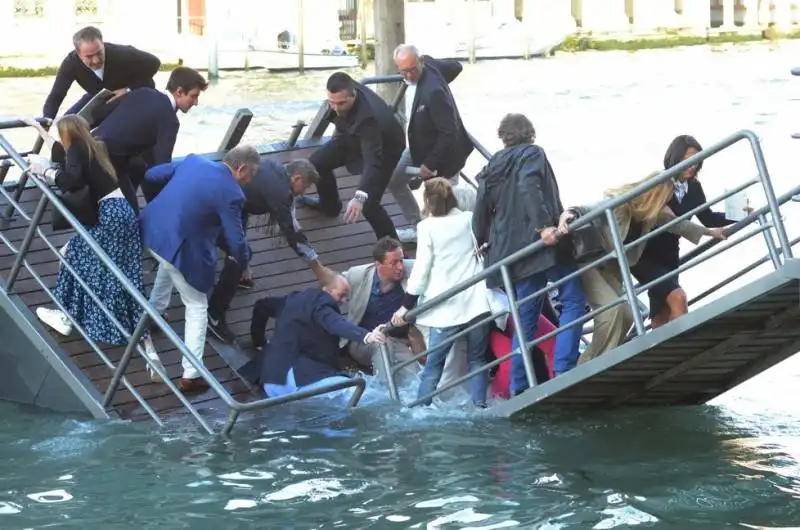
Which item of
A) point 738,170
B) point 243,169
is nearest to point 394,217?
point 243,169

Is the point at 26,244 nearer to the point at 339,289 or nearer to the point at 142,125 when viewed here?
the point at 142,125

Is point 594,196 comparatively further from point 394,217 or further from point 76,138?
point 76,138

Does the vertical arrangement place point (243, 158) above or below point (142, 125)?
below

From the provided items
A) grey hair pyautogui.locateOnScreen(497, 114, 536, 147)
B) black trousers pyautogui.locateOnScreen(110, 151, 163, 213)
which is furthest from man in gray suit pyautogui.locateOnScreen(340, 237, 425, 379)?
black trousers pyautogui.locateOnScreen(110, 151, 163, 213)

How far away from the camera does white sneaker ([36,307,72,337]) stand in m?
10.2

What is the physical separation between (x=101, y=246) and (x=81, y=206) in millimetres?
294

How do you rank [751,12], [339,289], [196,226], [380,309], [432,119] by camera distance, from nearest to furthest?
[196,226], [339,289], [380,309], [432,119], [751,12]

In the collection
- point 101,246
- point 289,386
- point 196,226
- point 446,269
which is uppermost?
point 196,226

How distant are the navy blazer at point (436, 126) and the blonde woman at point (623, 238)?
232 cm

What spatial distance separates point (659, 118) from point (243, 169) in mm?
33347

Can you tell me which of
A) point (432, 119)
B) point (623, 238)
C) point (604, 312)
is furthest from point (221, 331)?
point (623, 238)

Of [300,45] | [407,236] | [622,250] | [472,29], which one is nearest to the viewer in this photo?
[622,250]

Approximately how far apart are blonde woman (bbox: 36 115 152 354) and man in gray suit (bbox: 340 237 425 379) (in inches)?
56.8

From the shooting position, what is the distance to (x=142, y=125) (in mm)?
10367
